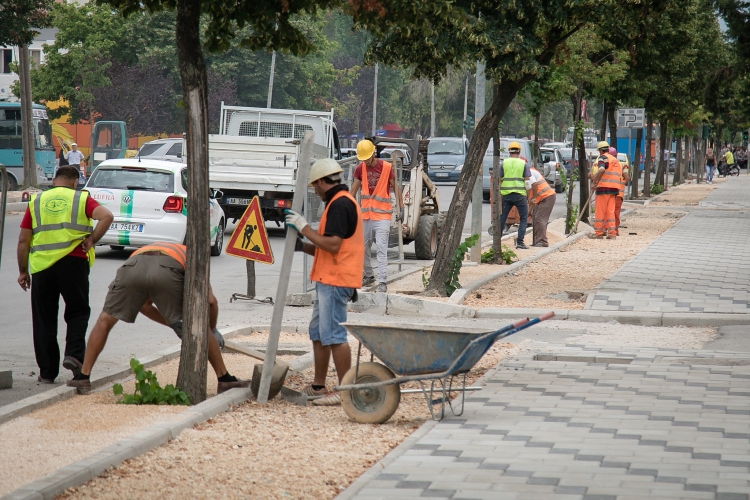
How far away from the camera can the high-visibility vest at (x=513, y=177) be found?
1841 cm

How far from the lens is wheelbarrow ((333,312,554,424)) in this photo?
6176mm

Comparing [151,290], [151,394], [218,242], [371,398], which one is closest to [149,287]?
[151,290]

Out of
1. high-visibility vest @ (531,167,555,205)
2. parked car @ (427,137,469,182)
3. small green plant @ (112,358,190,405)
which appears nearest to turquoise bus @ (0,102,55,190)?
parked car @ (427,137,469,182)

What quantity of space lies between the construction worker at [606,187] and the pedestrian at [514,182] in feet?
8.11

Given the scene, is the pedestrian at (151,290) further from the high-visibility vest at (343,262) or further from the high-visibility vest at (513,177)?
the high-visibility vest at (513,177)

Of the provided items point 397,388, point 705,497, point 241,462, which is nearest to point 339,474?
point 241,462

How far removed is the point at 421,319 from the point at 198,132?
4.79m

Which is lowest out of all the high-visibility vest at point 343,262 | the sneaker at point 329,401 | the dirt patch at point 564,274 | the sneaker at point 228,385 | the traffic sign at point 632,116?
the dirt patch at point 564,274

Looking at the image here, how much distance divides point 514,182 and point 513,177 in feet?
0.30

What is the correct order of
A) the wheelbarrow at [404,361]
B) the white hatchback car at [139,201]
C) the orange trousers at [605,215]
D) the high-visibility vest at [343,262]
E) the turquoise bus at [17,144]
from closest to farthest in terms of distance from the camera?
1. the wheelbarrow at [404,361]
2. the high-visibility vest at [343,262]
3. the white hatchback car at [139,201]
4. the orange trousers at [605,215]
5. the turquoise bus at [17,144]

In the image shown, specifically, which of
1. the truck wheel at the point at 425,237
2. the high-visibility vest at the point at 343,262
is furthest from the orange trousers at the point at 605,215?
the high-visibility vest at the point at 343,262

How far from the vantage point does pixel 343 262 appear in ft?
22.9

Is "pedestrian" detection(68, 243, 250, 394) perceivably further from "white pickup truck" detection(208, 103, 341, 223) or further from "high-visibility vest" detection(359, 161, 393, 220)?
"white pickup truck" detection(208, 103, 341, 223)

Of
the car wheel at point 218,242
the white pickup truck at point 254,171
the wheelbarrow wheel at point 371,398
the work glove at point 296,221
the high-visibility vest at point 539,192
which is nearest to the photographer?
the wheelbarrow wheel at point 371,398
